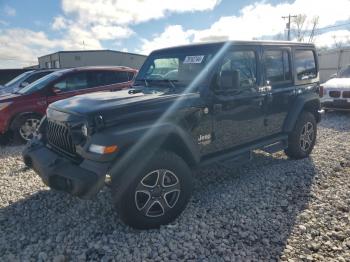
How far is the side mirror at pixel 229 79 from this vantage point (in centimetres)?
341

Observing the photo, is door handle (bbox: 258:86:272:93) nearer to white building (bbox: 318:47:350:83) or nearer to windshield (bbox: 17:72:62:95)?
windshield (bbox: 17:72:62:95)

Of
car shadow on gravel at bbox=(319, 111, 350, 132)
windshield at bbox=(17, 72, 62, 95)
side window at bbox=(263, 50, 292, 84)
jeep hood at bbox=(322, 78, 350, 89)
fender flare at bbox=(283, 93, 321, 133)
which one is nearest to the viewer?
side window at bbox=(263, 50, 292, 84)

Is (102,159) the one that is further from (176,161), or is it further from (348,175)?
(348,175)

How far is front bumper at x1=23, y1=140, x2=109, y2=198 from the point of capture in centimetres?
271

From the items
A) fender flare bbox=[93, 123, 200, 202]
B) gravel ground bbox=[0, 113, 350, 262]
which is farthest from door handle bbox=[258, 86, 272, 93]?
fender flare bbox=[93, 123, 200, 202]

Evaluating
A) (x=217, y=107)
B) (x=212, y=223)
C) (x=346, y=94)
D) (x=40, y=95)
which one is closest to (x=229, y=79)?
(x=217, y=107)

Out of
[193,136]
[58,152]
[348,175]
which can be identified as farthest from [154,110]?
[348,175]

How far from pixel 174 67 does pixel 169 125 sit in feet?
3.84

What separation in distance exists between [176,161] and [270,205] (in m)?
1.39

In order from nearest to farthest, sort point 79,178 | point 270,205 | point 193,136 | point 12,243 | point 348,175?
1. point 79,178
2. point 12,243
3. point 193,136
4. point 270,205
5. point 348,175

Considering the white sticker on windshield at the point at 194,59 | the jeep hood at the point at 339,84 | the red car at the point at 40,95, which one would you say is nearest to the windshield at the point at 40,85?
the red car at the point at 40,95

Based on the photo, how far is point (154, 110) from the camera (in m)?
3.10

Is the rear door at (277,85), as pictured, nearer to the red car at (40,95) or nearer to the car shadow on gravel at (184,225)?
the car shadow on gravel at (184,225)

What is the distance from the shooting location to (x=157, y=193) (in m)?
3.12
